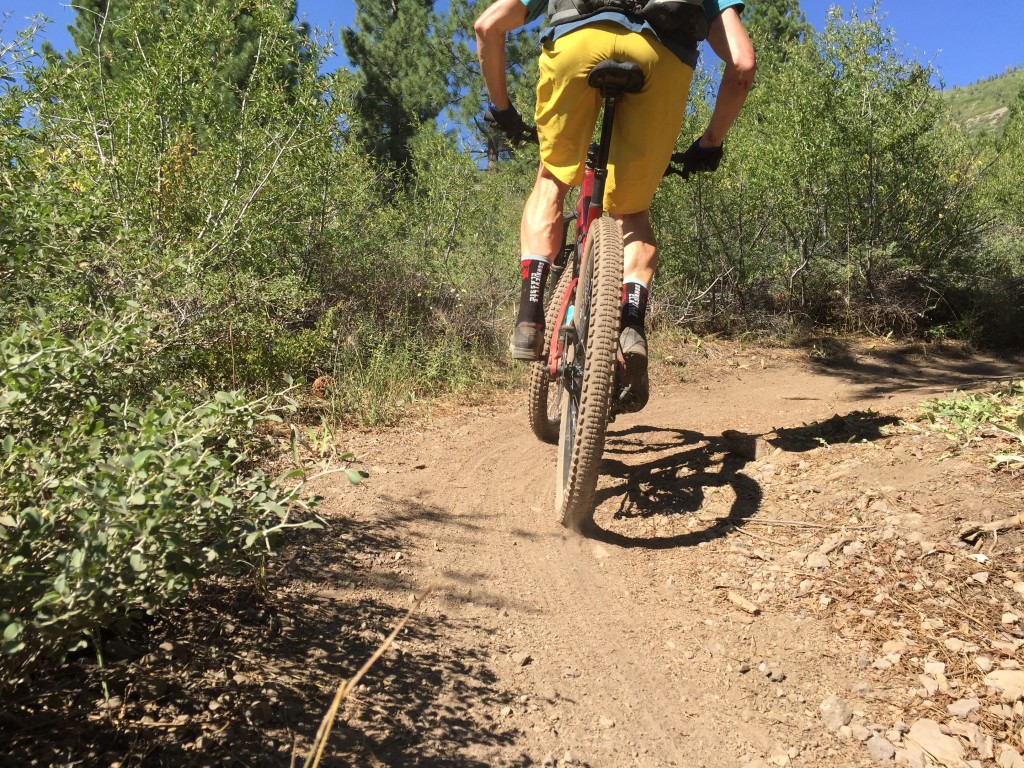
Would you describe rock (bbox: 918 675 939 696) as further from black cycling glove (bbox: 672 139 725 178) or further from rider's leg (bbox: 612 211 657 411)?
black cycling glove (bbox: 672 139 725 178)

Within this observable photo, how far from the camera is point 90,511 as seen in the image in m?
1.21

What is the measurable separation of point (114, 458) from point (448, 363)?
4.00 meters


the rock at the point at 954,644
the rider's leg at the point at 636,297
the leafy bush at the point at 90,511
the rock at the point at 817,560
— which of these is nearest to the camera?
the leafy bush at the point at 90,511

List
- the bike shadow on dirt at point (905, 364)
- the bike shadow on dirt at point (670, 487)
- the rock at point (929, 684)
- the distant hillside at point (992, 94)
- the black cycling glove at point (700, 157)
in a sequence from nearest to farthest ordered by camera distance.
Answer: the rock at point (929, 684) < the bike shadow on dirt at point (670, 487) < the black cycling glove at point (700, 157) < the bike shadow on dirt at point (905, 364) < the distant hillside at point (992, 94)

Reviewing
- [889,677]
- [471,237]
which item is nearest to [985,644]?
[889,677]

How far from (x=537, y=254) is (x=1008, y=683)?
2.15 meters

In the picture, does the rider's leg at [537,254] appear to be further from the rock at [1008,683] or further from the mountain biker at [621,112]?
the rock at [1008,683]

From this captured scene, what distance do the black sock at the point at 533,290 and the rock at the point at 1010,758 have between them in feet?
6.74

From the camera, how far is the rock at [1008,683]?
65.8 inches

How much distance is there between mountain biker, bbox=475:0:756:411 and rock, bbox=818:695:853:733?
1287mm

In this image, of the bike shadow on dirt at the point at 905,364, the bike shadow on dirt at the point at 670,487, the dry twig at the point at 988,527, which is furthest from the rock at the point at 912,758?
the bike shadow on dirt at the point at 905,364

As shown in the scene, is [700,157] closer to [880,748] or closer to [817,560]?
[817,560]

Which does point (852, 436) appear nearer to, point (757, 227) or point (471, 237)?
point (471, 237)

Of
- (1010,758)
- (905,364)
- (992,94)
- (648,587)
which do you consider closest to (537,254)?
(648,587)
